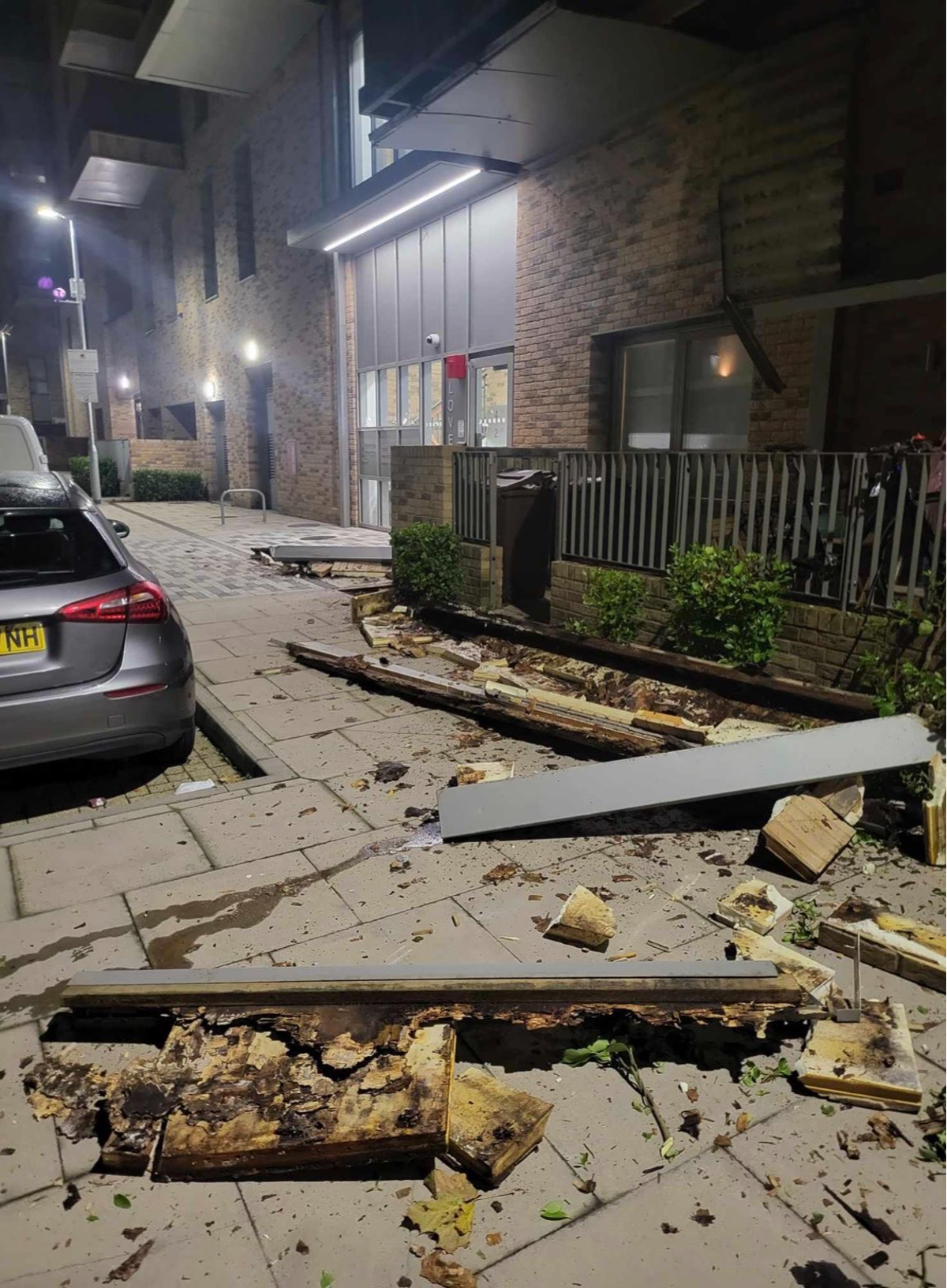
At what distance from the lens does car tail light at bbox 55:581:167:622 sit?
3855 mm

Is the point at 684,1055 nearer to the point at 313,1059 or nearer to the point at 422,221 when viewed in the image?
the point at 313,1059

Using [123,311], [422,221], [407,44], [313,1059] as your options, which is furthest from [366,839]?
[123,311]

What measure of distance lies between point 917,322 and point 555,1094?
196 cm

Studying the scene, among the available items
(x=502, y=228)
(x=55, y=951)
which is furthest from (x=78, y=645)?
(x=502, y=228)

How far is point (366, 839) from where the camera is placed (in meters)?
3.70

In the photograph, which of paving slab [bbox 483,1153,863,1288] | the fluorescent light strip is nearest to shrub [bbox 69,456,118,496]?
the fluorescent light strip

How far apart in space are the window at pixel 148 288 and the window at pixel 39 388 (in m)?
24.0

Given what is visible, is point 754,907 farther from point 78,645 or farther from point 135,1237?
point 78,645

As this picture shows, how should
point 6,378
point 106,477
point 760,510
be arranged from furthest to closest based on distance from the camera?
point 6,378 < point 106,477 < point 760,510

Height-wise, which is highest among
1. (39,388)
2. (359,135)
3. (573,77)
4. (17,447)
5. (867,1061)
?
(359,135)

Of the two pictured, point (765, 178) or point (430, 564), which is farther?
point (430, 564)

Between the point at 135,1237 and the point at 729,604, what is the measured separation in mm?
4075

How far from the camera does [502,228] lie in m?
12.1

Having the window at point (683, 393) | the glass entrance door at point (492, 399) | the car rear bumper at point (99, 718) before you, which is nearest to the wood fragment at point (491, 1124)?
the car rear bumper at point (99, 718)
